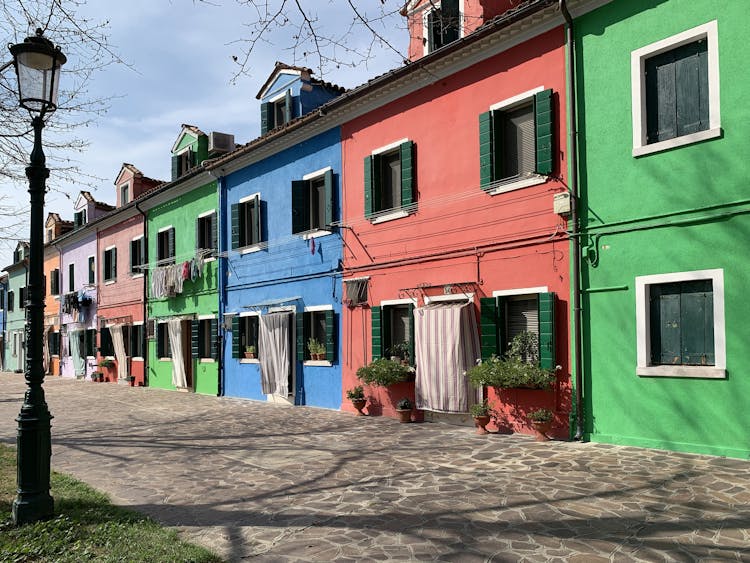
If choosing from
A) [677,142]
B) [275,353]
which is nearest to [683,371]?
[677,142]

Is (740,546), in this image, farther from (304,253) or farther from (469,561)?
(304,253)

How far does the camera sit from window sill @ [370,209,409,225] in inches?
492

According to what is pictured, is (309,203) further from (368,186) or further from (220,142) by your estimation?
(220,142)

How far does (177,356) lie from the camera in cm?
2023

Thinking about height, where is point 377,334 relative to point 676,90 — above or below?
below

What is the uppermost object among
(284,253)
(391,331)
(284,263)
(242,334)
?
(284,253)

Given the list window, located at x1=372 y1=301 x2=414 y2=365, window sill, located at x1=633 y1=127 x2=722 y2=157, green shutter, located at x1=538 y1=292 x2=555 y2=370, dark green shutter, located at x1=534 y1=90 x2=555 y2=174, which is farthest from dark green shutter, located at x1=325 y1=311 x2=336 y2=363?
window sill, located at x1=633 y1=127 x2=722 y2=157

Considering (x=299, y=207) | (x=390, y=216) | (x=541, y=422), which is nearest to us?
(x=541, y=422)

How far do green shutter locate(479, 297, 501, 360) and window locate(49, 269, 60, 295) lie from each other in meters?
28.1

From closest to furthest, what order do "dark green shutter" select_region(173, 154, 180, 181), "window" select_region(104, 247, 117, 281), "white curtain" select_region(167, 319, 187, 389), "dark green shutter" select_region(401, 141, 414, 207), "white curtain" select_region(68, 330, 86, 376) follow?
"dark green shutter" select_region(401, 141, 414, 207) → "white curtain" select_region(167, 319, 187, 389) → "dark green shutter" select_region(173, 154, 180, 181) → "window" select_region(104, 247, 117, 281) → "white curtain" select_region(68, 330, 86, 376)

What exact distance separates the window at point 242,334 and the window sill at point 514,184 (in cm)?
895

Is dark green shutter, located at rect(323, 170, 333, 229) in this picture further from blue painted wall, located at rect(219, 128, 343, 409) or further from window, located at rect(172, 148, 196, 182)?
window, located at rect(172, 148, 196, 182)

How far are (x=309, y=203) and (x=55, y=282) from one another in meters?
23.0

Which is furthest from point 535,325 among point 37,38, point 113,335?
point 113,335
